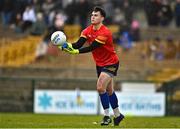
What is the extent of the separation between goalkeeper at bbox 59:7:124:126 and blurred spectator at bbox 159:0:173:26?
64.9 ft

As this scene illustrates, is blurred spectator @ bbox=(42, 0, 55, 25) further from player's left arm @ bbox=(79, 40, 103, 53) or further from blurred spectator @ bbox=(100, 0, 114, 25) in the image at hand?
player's left arm @ bbox=(79, 40, 103, 53)

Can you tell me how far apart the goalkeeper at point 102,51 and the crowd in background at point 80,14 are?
1696 centimetres

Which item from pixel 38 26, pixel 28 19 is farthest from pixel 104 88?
pixel 28 19

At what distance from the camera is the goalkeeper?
18.0 metres

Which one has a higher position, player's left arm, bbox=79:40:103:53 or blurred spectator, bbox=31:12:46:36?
blurred spectator, bbox=31:12:46:36

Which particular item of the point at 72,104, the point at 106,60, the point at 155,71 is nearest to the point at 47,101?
the point at 72,104

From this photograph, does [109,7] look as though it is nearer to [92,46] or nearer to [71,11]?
[71,11]

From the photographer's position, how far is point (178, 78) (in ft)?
112

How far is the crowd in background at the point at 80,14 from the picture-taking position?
36.1 meters

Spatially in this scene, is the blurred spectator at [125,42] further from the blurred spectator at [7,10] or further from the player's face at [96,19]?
the player's face at [96,19]

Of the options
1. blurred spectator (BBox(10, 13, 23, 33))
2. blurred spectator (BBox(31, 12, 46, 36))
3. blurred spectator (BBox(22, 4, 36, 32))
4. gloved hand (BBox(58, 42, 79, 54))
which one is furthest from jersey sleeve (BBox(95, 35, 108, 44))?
blurred spectator (BBox(10, 13, 23, 33))

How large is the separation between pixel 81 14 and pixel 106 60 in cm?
1929

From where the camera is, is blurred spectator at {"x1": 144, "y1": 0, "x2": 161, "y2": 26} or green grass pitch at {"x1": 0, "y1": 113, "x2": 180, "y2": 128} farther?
blurred spectator at {"x1": 144, "y1": 0, "x2": 161, "y2": 26}

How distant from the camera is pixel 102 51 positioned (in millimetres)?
18281
